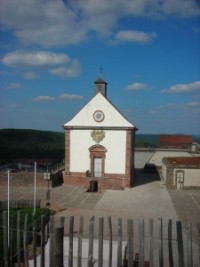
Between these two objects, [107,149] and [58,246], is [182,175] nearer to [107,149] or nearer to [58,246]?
[107,149]

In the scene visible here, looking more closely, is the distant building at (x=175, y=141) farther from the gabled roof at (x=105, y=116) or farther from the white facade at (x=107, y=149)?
the gabled roof at (x=105, y=116)

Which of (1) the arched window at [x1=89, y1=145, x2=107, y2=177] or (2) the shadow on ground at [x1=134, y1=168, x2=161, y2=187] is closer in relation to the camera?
(1) the arched window at [x1=89, y1=145, x2=107, y2=177]

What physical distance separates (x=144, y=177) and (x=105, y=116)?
1035 centimetres

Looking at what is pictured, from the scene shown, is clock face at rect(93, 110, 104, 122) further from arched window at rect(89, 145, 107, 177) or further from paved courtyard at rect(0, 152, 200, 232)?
paved courtyard at rect(0, 152, 200, 232)

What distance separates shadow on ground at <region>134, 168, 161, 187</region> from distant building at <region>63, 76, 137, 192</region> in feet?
10.6

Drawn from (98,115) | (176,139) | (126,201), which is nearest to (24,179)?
(98,115)

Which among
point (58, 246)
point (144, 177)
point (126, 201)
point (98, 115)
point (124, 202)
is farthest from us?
point (144, 177)

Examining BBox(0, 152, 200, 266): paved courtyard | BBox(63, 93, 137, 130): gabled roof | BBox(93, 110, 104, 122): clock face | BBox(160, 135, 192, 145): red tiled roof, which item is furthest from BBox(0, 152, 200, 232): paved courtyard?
BBox(160, 135, 192, 145): red tiled roof

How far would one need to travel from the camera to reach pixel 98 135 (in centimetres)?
3203

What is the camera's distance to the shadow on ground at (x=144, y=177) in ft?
116

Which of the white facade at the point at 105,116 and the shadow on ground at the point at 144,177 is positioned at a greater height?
the white facade at the point at 105,116

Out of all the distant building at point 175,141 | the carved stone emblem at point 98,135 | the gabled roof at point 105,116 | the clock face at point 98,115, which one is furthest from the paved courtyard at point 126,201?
the distant building at point 175,141

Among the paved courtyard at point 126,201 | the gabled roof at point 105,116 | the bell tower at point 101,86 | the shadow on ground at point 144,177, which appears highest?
the bell tower at point 101,86

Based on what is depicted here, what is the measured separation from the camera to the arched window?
3200 cm
